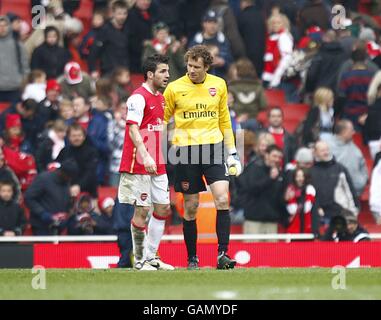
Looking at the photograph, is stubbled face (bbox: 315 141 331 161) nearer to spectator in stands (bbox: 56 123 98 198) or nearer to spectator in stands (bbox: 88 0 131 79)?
spectator in stands (bbox: 56 123 98 198)

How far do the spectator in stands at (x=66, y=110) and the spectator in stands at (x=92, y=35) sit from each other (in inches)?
86.2

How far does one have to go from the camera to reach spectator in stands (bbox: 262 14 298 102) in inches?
963

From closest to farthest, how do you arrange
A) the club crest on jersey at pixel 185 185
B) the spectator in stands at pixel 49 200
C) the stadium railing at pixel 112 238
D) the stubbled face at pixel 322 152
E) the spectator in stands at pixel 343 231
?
the club crest on jersey at pixel 185 185, the stadium railing at pixel 112 238, the spectator in stands at pixel 343 231, the spectator in stands at pixel 49 200, the stubbled face at pixel 322 152

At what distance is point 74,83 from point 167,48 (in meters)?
1.57

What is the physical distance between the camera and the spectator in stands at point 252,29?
974 inches

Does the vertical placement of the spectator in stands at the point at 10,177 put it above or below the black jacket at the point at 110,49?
below

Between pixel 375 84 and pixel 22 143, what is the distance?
5.36 meters

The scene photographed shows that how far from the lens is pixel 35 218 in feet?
68.4

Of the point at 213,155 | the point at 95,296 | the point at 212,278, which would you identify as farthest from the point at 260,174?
the point at 95,296

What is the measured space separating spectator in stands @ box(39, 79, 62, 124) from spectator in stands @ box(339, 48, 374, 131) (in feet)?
14.1

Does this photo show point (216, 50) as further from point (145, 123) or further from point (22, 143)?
point (145, 123)

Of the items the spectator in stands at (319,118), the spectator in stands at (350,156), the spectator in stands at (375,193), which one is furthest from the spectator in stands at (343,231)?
the spectator in stands at (319,118)

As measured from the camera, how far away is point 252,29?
81.3 ft

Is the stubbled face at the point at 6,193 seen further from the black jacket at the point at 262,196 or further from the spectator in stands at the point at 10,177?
the black jacket at the point at 262,196
